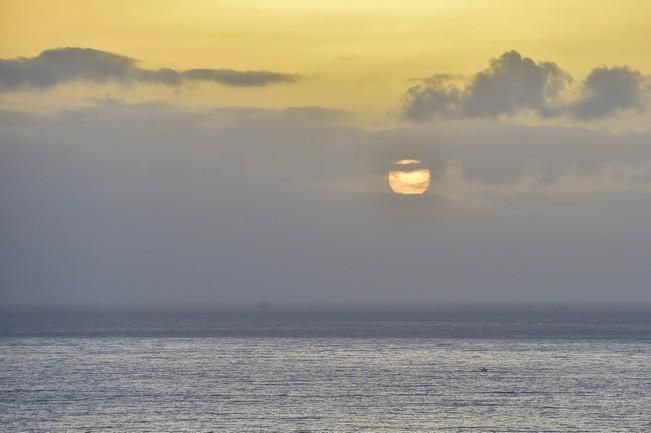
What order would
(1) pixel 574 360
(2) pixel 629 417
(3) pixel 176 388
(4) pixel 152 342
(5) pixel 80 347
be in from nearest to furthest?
1. (2) pixel 629 417
2. (3) pixel 176 388
3. (1) pixel 574 360
4. (5) pixel 80 347
5. (4) pixel 152 342

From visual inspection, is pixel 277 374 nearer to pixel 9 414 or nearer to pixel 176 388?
pixel 176 388

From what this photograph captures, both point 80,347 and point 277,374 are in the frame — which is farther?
point 80,347

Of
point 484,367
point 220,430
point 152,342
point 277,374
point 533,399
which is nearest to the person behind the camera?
point 220,430

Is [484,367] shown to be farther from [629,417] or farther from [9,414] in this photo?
[9,414]

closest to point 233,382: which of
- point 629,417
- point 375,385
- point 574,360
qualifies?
point 375,385

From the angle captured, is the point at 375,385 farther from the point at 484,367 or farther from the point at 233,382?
the point at 484,367

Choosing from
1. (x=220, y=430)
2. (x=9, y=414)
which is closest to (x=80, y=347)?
(x=9, y=414)

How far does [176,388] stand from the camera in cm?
11288

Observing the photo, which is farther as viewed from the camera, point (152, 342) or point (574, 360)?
point (152, 342)

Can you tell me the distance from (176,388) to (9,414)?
2302 cm

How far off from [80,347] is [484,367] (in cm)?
7586

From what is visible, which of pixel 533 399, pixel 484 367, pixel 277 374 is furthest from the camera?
pixel 484 367

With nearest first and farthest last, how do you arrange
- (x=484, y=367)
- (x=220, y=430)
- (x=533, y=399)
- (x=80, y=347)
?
(x=220, y=430)
(x=533, y=399)
(x=484, y=367)
(x=80, y=347)

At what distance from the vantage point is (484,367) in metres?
139
